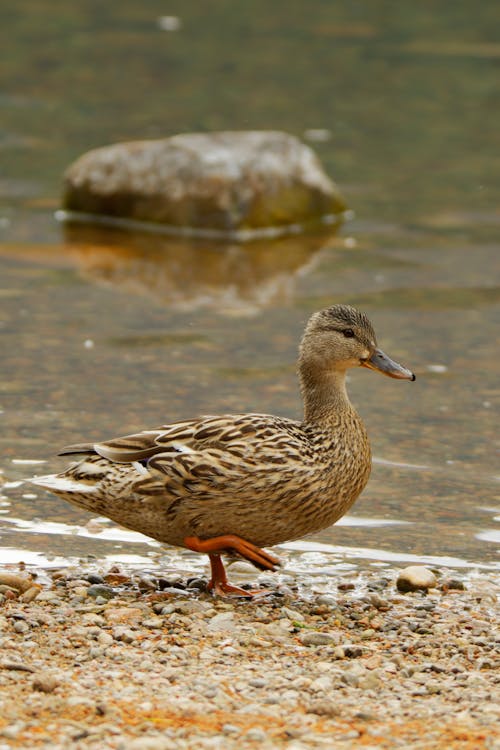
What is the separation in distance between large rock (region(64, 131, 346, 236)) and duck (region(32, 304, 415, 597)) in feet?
25.7

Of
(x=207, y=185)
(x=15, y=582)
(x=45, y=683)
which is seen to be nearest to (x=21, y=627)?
(x=15, y=582)

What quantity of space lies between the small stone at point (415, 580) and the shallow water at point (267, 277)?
1.60 ft

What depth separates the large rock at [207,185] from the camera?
14180mm

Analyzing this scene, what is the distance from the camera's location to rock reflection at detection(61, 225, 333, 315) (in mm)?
12078

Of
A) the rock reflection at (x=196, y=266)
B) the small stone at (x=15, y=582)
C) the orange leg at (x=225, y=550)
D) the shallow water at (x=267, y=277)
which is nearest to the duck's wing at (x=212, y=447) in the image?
the orange leg at (x=225, y=550)

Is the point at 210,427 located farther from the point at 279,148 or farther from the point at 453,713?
the point at 279,148

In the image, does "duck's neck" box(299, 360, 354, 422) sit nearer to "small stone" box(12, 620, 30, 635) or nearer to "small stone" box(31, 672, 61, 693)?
"small stone" box(12, 620, 30, 635)

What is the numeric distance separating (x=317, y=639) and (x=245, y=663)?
1.35 ft

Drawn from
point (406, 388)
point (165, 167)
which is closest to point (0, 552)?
point (406, 388)

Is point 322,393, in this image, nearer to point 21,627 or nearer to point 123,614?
point 123,614

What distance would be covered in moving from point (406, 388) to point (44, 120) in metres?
9.66

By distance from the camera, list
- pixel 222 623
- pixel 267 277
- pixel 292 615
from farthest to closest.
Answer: pixel 267 277
pixel 292 615
pixel 222 623

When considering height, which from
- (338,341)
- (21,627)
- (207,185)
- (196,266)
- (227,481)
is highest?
(338,341)

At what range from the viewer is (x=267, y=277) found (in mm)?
12664
